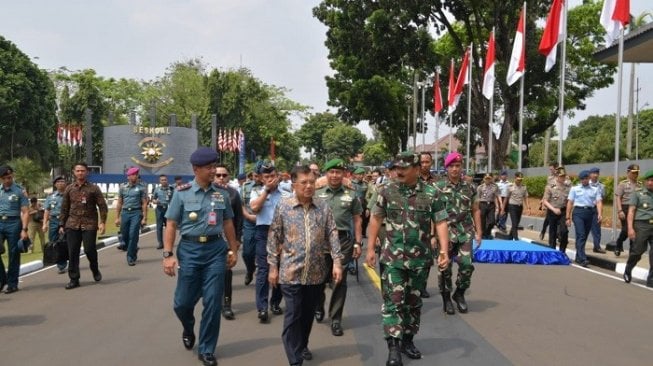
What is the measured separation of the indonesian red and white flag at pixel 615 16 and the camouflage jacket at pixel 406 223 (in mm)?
11394

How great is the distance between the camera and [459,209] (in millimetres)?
7004

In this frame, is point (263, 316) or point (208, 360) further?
point (263, 316)

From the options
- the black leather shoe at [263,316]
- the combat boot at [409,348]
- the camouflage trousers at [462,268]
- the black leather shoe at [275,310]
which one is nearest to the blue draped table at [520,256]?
the camouflage trousers at [462,268]

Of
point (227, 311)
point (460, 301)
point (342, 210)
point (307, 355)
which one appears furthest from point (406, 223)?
point (227, 311)

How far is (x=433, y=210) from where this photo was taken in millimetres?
5145

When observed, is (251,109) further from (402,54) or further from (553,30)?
(553,30)

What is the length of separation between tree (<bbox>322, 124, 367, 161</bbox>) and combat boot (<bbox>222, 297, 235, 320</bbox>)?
341ft

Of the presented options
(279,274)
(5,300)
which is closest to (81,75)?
(5,300)

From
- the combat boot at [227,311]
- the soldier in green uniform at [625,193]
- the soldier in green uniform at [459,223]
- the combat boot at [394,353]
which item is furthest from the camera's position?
the soldier in green uniform at [625,193]

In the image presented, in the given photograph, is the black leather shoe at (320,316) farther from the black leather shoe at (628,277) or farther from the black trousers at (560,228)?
the black trousers at (560,228)

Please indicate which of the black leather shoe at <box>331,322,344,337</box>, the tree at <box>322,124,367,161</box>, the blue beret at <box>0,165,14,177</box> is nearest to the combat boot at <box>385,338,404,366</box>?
the black leather shoe at <box>331,322,344,337</box>

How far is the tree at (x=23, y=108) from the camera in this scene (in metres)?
41.7

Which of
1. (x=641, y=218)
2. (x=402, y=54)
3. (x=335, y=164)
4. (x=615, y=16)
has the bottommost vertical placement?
(x=641, y=218)

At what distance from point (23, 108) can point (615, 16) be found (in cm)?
4183
